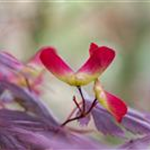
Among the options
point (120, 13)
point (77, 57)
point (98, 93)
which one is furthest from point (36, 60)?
point (120, 13)

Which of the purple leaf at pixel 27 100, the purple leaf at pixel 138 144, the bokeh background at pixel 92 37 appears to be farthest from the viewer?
the bokeh background at pixel 92 37

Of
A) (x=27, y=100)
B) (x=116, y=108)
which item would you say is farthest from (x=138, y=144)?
(x=27, y=100)

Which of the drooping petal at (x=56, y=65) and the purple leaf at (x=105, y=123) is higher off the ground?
the drooping petal at (x=56, y=65)

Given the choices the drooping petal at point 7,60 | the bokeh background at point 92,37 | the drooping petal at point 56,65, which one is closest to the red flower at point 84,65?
the drooping petal at point 56,65

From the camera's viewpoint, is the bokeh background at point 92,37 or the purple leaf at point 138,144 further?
the bokeh background at point 92,37

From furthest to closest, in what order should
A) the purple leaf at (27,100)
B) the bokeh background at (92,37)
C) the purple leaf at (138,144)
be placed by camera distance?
the bokeh background at (92,37) < the purple leaf at (27,100) < the purple leaf at (138,144)

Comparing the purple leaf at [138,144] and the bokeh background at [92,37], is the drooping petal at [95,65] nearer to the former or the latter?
the purple leaf at [138,144]

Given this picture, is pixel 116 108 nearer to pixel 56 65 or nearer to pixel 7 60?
pixel 56 65

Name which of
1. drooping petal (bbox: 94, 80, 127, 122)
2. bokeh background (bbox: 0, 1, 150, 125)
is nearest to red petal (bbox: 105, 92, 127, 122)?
drooping petal (bbox: 94, 80, 127, 122)
